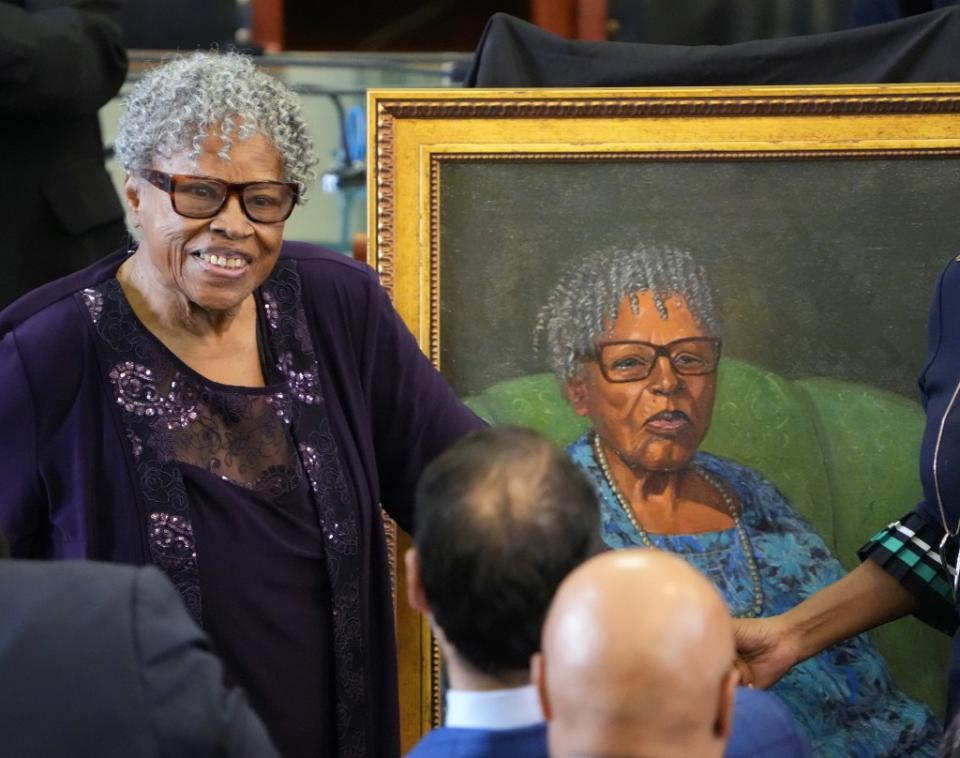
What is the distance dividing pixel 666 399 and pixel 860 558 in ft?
1.58

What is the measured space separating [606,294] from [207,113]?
93 centimetres

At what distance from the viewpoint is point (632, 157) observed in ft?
10.2

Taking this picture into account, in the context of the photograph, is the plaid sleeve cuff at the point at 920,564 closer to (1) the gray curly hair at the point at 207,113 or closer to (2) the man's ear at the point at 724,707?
(1) the gray curly hair at the point at 207,113

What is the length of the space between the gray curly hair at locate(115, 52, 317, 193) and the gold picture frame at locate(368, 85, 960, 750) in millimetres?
420

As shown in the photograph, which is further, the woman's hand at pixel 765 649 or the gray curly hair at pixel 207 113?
the woman's hand at pixel 765 649

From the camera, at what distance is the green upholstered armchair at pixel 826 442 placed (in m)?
3.13

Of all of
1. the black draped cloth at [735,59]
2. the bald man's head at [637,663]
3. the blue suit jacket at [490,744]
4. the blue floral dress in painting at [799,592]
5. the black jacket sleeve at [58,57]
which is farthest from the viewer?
the black jacket sleeve at [58,57]

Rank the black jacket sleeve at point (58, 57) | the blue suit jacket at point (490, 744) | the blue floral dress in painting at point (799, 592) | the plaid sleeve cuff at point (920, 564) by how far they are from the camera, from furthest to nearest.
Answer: the black jacket sleeve at point (58, 57)
the blue floral dress in painting at point (799, 592)
the plaid sleeve cuff at point (920, 564)
the blue suit jacket at point (490, 744)

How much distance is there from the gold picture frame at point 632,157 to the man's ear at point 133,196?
55 cm

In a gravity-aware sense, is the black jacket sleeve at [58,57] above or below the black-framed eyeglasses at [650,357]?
above

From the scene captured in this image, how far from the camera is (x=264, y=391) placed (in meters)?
2.71

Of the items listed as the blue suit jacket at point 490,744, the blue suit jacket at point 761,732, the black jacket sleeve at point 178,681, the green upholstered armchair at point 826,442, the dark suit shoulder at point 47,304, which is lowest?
the green upholstered armchair at point 826,442

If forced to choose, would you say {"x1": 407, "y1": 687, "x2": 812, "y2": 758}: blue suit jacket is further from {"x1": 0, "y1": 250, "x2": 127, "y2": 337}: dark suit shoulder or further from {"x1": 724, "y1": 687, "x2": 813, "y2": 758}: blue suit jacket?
{"x1": 0, "y1": 250, "x2": 127, "y2": 337}: dark suit shoulder

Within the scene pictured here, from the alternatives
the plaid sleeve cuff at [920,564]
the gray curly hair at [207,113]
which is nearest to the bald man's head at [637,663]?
the gray curly hair at [207,113]
